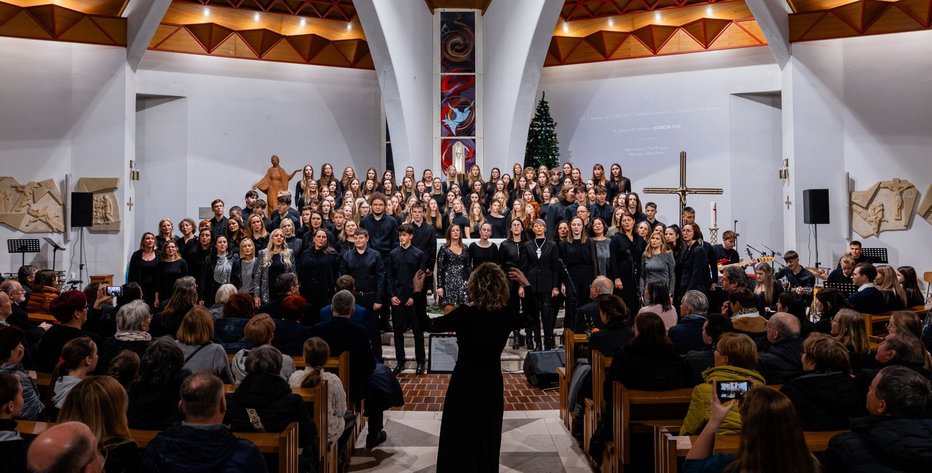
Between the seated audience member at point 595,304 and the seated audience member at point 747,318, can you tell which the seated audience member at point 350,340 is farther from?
the seated audience member at point 747,318

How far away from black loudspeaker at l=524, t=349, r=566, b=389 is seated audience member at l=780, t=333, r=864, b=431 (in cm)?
351

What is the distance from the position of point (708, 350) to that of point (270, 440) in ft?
8.23

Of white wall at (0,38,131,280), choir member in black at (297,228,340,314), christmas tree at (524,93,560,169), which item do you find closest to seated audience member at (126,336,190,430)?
choir member in black at (297,228,340,314)

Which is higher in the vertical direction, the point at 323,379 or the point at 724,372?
the point at 724,372

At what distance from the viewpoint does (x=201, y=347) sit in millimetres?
3719

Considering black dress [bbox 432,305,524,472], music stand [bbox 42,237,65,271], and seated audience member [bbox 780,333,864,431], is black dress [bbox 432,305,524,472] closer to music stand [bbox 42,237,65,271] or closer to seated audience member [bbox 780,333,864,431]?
seated audience member [bbox 780,333,864,431]

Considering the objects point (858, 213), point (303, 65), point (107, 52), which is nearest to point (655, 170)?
point (858, 213)

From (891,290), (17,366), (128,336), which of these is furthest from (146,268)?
(891,290)

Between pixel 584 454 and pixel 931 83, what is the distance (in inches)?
409

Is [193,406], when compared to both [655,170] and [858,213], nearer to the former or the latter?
[858,213]

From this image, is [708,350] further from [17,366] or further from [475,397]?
[17,366]

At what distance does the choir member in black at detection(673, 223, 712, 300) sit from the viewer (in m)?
7.08

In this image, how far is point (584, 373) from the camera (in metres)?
4.82

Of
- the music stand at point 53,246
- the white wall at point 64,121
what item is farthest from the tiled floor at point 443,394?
the white wall at point 64,121
